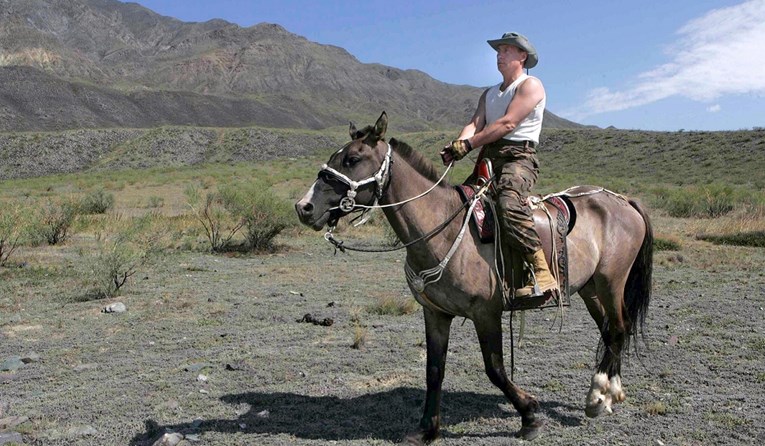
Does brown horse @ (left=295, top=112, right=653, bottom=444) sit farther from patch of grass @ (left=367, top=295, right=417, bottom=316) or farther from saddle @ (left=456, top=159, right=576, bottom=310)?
patch of grass @ (left=367, top=295, right=417, bottom=316)

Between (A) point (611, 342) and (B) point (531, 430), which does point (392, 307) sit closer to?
(A) point (611, 342)

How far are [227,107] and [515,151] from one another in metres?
137

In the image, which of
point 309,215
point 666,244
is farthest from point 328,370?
point 666,244

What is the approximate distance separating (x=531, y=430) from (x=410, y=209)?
1.86 metres

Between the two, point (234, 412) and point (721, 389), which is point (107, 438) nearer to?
point (234, 412)

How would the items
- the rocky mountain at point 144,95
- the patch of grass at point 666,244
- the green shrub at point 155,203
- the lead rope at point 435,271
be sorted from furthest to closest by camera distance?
the rocky mountain at point 144,95, the green shrub at point 155,203, the patch of grass at point 666,244, the lead rope at point 435,271

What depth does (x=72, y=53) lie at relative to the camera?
148 meters

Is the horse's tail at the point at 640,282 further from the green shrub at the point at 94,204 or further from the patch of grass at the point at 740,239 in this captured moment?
the green shrub at the point at 94,204

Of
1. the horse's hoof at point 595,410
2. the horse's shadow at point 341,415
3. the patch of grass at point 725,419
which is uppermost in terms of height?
the patch of grass at point 725,419

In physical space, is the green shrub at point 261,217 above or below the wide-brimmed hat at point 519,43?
below

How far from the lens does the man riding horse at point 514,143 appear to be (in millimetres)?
4379

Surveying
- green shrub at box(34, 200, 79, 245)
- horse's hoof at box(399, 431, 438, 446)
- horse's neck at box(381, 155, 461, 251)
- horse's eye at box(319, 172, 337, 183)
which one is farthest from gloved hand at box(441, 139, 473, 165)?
green shrub at box(34, 200, 79, 245)

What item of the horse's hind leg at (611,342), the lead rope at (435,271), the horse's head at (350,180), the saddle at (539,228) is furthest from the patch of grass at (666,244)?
the horse's head at (350,180)

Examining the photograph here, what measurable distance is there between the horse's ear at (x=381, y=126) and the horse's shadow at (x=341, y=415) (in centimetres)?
222
